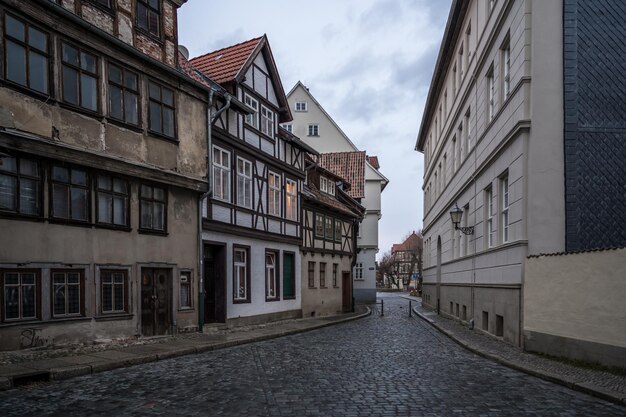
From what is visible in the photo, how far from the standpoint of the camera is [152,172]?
15555mm

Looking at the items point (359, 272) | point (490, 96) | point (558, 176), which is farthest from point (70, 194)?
point (359, 272)

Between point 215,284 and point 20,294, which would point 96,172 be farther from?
point 215,284

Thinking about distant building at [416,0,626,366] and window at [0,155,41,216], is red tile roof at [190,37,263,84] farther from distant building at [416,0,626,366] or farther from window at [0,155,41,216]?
window at [0,155,41,216]

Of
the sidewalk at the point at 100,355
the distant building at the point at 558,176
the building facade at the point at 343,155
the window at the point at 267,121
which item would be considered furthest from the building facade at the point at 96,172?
the building facade at the point at 343,155

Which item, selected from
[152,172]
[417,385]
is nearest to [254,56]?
[152,172]

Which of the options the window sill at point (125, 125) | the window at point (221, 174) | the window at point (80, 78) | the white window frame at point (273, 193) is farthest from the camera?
the white window frame at point (273, 193)

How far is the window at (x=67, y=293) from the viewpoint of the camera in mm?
12820

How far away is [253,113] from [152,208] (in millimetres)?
6745

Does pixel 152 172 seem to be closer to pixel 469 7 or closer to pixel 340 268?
Result: pixel 469 7

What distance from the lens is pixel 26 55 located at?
12258 millimetres

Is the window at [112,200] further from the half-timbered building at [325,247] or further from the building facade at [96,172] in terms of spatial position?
the half-timbered building at [325,247]

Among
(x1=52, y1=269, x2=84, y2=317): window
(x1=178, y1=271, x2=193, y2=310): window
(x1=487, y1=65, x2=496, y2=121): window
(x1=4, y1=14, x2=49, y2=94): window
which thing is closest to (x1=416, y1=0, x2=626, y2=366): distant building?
(x1=487, y1=65, x2=496, y2=121): window

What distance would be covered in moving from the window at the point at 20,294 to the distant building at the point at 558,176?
1089cm

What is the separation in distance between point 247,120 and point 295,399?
578 inches
